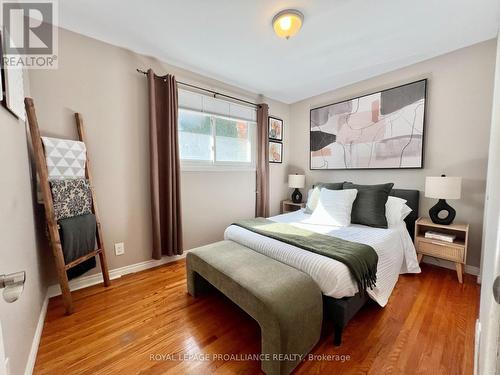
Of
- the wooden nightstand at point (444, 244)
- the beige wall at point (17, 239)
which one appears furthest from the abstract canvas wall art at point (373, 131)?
the beige wall at point (17, 239)

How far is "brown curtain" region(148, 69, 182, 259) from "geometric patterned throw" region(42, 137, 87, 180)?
0.63m

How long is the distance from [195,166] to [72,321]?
1.91 m

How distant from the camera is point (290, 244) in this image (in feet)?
5.79

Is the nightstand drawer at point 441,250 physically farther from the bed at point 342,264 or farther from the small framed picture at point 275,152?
the small framed picture at point 275,152

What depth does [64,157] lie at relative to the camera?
1.81 m

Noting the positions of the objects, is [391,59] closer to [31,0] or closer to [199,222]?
[199,222]

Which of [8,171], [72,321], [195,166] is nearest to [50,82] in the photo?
[8,171]

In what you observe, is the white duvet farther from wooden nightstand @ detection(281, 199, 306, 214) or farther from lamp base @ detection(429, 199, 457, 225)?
wooden nightstand @ detection(281, 199, 306, 214)

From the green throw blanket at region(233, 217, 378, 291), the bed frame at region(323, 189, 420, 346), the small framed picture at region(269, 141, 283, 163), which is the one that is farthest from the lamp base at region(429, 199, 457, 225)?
the small framed picture at region(269, 141, 283, 163)

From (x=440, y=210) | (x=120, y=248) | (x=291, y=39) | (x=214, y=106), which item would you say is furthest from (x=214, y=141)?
(x=440, y=210)

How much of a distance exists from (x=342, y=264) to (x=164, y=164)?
2.12 metres

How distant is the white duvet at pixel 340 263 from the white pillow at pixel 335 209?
108 mm

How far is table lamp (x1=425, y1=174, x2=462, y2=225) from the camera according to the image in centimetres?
205

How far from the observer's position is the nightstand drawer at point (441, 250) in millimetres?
2055
